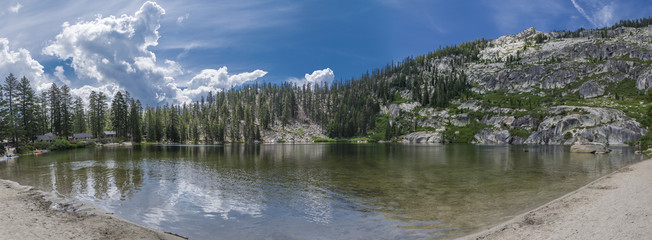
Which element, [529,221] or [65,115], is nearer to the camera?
[529,221]

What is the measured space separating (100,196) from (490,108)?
8560 inches

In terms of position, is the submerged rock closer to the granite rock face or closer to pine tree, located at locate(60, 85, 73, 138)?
the granite rock face

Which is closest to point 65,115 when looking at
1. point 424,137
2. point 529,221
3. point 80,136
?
point 80,136

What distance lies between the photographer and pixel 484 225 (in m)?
15.8

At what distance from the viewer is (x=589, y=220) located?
1327 cm

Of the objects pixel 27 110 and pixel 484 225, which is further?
pixel 27 110

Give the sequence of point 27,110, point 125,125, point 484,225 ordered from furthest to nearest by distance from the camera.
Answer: point 125,125
point 27,110
point 484,225

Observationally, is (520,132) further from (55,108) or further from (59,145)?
(55,108)

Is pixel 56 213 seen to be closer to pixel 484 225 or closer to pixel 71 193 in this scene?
pixel 71 193

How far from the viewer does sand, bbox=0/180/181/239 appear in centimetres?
1309

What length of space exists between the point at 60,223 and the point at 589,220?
2747 centimetres

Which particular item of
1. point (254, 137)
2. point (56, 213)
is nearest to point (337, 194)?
point (56, 213)

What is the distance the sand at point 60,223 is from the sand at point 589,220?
17.0 metres

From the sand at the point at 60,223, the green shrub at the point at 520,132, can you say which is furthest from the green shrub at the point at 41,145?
the green shrub at the point at 520,132
